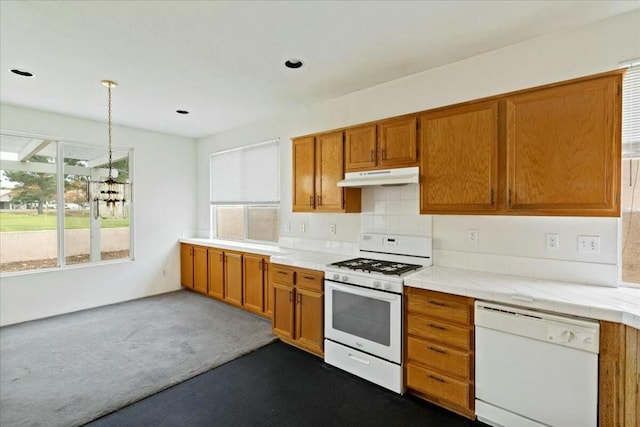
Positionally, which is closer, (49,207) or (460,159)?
(460,159)

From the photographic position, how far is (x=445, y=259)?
9.13ft

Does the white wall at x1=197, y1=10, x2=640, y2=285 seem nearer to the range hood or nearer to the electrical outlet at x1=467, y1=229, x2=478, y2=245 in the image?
the electrical outlet at x1=467, y1=229, x2=478, y2=245

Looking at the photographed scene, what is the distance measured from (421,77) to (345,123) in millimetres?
946

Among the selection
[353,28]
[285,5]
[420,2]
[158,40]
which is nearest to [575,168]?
[420,2]

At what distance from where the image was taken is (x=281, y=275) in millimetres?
3307

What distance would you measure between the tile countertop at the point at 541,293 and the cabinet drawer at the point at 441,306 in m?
0.05

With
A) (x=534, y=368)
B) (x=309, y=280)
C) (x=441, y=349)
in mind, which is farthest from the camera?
(x=309, y=280)

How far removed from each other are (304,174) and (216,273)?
231 cm

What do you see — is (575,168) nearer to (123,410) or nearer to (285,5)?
(285,5)

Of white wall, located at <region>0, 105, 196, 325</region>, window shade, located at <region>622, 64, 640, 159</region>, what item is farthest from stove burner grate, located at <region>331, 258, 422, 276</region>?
white wall, located at <region>0, 105, 196, 325</region>

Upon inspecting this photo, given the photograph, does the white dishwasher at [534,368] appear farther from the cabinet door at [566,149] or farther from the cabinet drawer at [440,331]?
the cabinet door at [566,149]

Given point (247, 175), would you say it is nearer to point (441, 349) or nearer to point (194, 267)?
point (194, 267)

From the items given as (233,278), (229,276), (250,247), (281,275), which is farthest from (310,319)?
(229,276)

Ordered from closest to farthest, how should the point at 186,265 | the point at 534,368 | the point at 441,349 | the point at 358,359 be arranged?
the point at 534,368 < the point at 441,349 < the point at 358,359 < the point at 186,265
